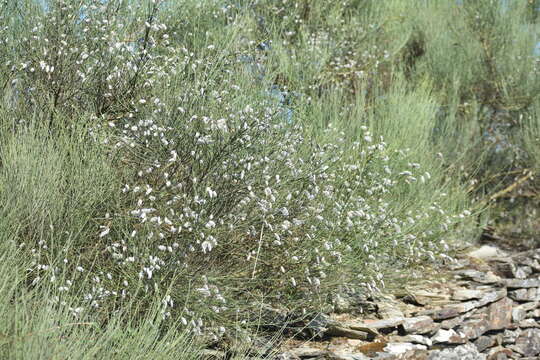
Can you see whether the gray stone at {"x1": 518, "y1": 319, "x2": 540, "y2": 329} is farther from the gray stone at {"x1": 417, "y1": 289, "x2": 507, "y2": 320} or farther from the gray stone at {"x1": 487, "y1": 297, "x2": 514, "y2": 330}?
the gray stone at {"x1": 417, "y1": 289, "x2": 507, "y2": 320}

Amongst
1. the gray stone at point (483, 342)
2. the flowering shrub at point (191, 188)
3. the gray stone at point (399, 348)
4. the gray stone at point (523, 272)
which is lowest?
A: the gray stone at point (483, 342)

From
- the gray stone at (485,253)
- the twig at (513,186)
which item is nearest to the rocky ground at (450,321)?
the gray stone at (485,253)

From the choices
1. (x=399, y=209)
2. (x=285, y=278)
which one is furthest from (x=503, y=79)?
(x=285, y=278)

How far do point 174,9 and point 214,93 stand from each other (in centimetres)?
159

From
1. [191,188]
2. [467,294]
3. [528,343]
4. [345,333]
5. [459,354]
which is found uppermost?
[191,188]

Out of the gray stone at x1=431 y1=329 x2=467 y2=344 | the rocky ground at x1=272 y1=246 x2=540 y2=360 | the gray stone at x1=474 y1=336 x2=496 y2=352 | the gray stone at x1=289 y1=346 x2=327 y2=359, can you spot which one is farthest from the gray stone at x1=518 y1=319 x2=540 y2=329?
the gray stone at x1=289 y1=346 x2=327 y2=359

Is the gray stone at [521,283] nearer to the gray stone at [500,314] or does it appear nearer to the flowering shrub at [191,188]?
the gray stone at [500,314]

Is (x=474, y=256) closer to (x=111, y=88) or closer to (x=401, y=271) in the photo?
(x=401, y=271)

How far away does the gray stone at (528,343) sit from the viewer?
19.1 ft

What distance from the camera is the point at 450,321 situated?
17.3 feet

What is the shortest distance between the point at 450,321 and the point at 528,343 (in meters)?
1.10

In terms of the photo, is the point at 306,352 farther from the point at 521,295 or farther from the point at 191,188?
the point at 521,295

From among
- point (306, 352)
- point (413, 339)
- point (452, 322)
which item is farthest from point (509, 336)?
point (306, 352)

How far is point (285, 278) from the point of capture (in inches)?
171
